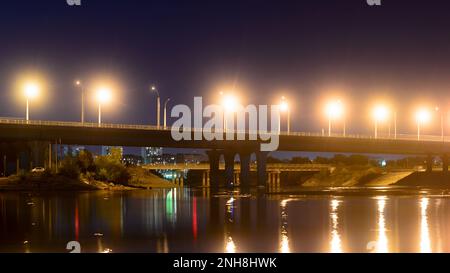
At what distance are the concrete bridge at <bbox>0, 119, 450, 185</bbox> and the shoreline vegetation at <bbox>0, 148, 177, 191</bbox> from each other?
4815 millimetres

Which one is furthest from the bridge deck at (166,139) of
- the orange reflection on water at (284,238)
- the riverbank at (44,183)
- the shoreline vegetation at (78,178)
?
the orange reflection on water at (284,238)

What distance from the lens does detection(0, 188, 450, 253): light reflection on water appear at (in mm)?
37719

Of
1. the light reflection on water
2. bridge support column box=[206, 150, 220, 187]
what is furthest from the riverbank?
bridge support column box=[206, 150, 220, 187]

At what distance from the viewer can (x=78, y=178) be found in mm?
121000

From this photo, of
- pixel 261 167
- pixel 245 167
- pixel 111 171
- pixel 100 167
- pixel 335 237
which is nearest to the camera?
pixel 335 237

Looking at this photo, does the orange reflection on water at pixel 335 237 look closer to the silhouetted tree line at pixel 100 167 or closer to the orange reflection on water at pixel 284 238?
the orange reflection on water at pixel 284 238

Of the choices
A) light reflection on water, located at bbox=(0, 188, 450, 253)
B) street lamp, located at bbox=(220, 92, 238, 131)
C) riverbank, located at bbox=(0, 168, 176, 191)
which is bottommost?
riverbank, located at bbox=(0, 168, 176, 191)

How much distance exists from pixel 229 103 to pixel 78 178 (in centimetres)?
4489

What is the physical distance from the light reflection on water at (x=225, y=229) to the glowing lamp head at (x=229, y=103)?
84.7m

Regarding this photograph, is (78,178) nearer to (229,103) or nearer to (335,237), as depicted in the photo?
(229,103)

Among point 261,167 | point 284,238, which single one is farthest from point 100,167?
point 284,238

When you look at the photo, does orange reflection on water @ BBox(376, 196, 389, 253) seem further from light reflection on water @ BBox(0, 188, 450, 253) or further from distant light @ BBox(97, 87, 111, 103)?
distant light @ BBox(97, 87, 111, 103)
